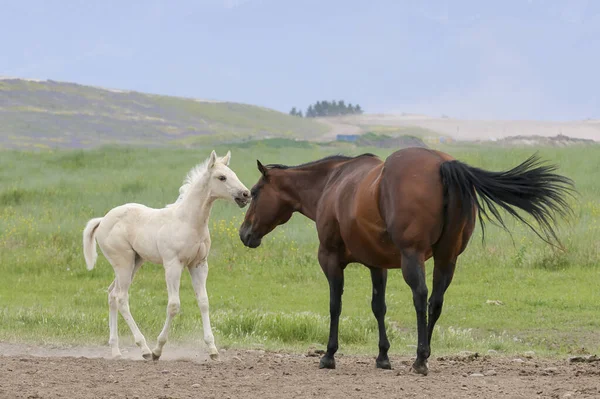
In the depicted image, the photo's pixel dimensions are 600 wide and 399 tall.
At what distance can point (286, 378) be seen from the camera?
779 centimetres

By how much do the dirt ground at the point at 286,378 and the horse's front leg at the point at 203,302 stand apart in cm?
15

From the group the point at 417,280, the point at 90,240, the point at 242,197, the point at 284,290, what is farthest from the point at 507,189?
the point at 284,290

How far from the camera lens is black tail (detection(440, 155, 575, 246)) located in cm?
762

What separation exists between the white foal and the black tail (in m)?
2.23

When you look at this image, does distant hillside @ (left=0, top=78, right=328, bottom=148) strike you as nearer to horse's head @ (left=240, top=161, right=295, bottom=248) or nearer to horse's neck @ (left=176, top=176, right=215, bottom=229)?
horse's head @ (left=240, top=161, right=295, bottom=248)

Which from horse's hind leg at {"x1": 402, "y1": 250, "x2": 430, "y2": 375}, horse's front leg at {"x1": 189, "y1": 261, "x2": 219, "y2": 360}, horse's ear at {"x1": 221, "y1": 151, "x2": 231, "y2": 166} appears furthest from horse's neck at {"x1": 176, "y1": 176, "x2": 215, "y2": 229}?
horse's hind leg at {"x1": 402, "y1": 250, "x2": 430, "y2": 375}

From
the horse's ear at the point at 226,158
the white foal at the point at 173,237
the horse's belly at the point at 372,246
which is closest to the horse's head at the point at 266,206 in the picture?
the horse's ear at the point at 226,158

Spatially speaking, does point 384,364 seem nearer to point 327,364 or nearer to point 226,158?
point 327,364

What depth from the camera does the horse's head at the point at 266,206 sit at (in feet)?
31.6

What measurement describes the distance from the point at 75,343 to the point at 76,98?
65454mm

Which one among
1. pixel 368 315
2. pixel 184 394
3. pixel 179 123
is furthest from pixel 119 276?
pixel 179 123

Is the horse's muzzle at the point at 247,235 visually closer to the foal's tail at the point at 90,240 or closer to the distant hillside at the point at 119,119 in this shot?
the foal's tail at the point at 90,240

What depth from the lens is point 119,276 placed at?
9.58 metres

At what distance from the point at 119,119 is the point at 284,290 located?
5432cm
